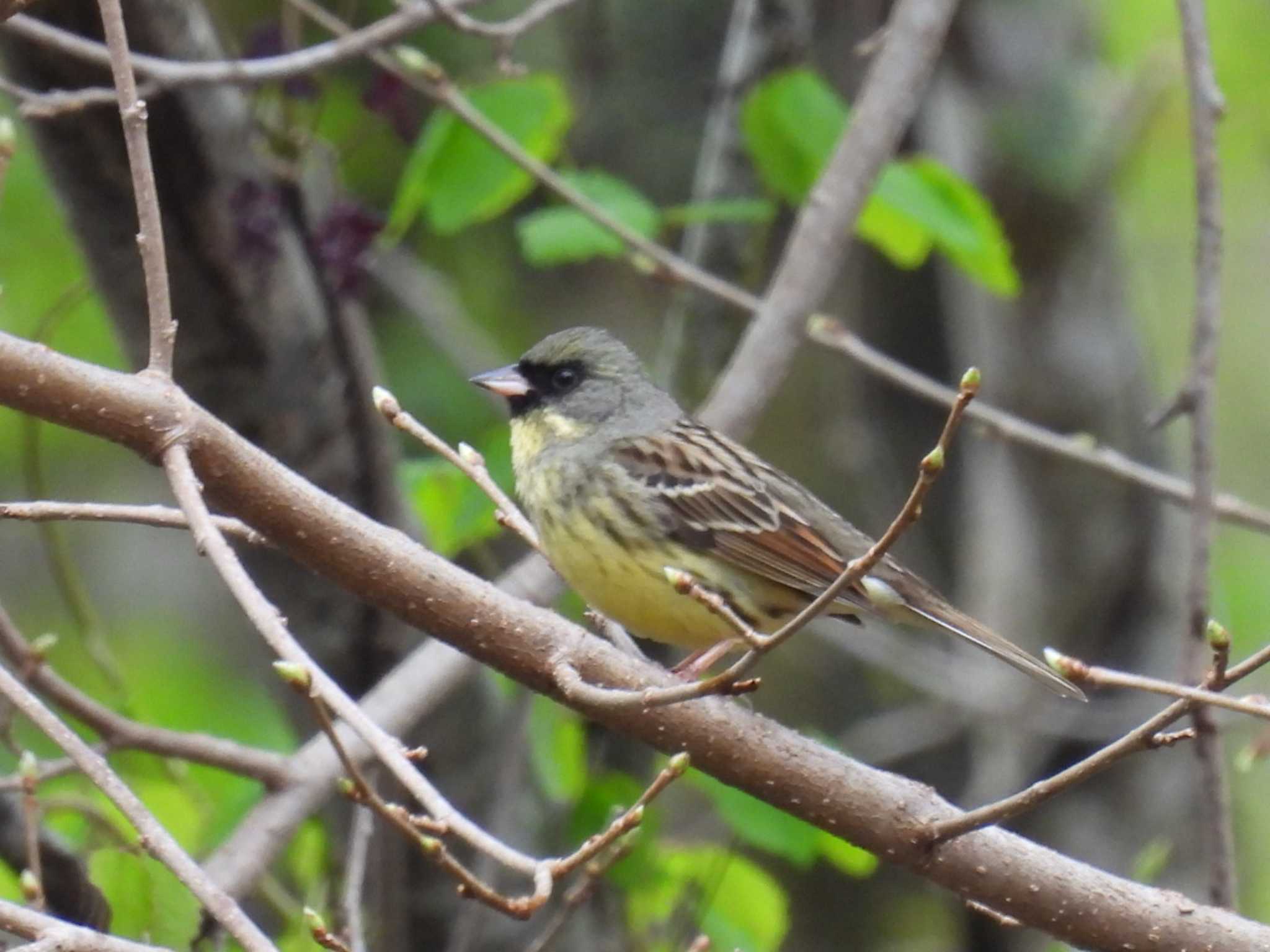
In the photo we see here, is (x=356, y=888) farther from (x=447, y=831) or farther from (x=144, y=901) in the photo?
(x=447, y=831)

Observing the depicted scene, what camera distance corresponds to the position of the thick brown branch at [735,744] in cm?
283

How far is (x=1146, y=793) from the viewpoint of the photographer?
6.85 metres

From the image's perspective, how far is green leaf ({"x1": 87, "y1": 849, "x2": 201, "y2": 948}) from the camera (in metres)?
3.27

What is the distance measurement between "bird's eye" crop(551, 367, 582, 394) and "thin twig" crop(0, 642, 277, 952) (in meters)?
2.61

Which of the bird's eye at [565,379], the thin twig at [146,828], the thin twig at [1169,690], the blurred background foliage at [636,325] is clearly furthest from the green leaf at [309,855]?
the thin twig at [1169,690]

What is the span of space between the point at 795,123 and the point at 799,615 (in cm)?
303

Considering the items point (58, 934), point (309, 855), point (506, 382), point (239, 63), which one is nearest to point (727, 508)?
point (506, 382)

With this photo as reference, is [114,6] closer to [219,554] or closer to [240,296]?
[219,554]

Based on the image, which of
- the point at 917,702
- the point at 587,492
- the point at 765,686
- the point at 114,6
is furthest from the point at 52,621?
the point at 114,6

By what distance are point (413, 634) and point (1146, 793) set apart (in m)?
3.11

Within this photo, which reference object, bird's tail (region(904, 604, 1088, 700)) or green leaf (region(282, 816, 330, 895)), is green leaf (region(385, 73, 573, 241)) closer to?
bird's tail (region(904, 604, 1088, 700))

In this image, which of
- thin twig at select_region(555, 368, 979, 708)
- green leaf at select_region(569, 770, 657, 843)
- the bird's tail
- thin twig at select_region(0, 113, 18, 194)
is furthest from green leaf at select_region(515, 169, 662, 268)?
thin twig at select_region(555, 368, 979, 708)

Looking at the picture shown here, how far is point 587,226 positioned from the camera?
→ 5.12m

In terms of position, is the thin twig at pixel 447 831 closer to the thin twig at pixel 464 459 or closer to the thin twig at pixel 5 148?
the thin twig at pixel 464 459
